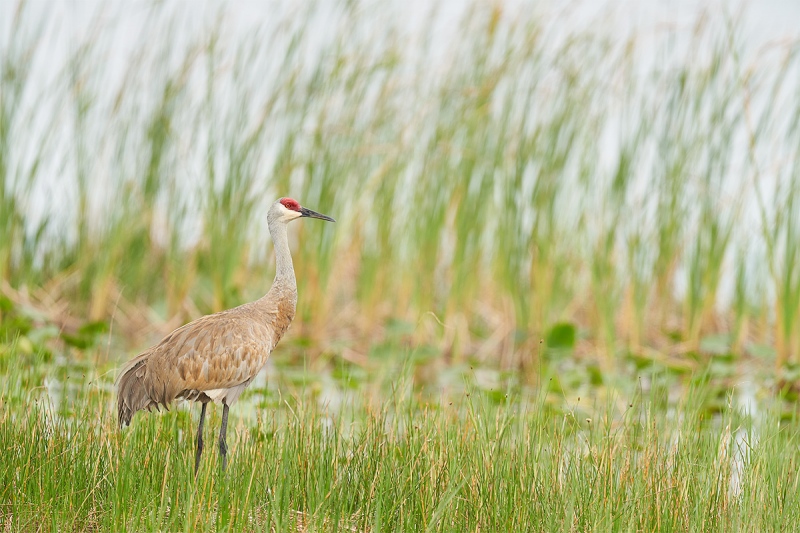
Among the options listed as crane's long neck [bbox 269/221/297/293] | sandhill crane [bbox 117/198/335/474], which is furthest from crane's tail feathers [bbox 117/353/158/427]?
crane's long neck [bbox 269/221/297/293]

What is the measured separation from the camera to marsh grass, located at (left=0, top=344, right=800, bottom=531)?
3.92 metres

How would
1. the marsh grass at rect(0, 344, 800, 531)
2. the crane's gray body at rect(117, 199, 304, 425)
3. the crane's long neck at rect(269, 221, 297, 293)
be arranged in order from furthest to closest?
the crane's long neck at rect(269, 221, 297, 293)
the crane's gray body at rect(117, 199, 304, 425)
the marsh grass at rect(0, 344, 800, 531)

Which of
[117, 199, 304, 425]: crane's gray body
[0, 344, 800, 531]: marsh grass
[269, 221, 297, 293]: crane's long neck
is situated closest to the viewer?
[0, 344, 800, 531]: marsh grass

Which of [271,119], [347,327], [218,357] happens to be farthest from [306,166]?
[218,357]

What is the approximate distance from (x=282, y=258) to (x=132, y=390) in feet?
2.89

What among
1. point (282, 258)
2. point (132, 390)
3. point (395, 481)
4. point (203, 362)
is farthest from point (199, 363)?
point (395, 481)

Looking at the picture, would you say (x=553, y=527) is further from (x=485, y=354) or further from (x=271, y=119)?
(x=271, y=119)

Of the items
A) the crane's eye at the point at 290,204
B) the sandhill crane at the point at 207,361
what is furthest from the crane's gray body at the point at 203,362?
the crane's eye at the point at 290,204

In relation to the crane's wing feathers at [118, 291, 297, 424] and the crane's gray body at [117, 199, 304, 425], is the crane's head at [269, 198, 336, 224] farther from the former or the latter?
the crane's wing feathers at [118, 291, 297, 424]

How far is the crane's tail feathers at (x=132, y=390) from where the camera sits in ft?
14.2

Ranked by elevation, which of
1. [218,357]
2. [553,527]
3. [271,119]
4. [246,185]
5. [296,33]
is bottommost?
[553,527]

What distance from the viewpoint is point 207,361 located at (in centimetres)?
430

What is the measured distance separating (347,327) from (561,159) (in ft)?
8.30

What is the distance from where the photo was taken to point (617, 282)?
8.47m
